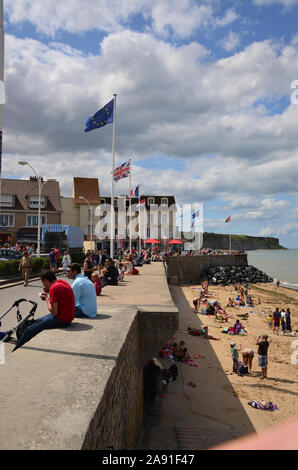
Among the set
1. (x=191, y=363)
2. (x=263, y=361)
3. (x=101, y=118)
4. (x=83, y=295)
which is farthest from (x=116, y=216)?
(x=83, y=295)

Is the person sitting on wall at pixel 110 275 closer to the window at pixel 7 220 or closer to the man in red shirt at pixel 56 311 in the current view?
the man in red shirt at pixel 56 311

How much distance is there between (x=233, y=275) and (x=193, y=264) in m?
6.19

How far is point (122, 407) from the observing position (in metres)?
5.26

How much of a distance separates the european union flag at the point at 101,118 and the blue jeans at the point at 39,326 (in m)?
13.5

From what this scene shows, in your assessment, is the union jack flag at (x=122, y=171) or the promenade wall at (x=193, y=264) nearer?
the union jack flag at (x=122, y=171)

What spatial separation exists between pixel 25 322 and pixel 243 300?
2818 centimetres

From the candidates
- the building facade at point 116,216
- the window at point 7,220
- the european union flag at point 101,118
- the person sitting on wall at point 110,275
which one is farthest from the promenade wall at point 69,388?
the building facade at point 116,216

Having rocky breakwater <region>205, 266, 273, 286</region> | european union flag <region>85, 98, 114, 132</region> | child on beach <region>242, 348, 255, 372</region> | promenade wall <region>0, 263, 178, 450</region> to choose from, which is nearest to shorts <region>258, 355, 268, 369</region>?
child on beach <region>242, 348, 255, 372</region>

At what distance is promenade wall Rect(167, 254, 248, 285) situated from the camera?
4912cm

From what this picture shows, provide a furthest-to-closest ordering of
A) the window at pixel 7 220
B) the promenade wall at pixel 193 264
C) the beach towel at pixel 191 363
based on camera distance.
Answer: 1. the promenade wall at pixel 193 264
2. the window at pixel 7 220
3. the beach towel at pixel 191 363

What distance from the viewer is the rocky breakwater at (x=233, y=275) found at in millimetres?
49834

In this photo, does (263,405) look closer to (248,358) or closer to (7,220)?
(248,358)

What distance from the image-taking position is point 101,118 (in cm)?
1862
